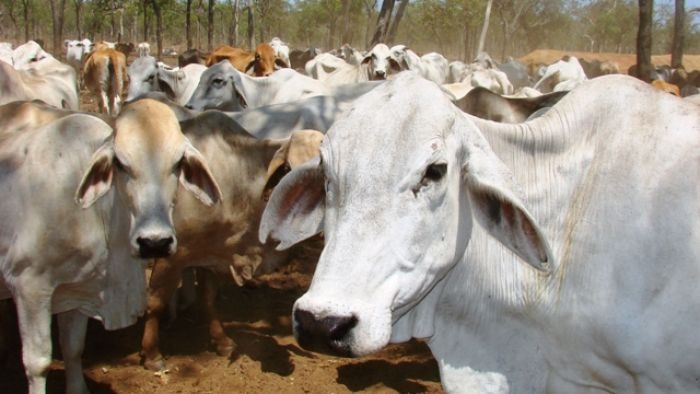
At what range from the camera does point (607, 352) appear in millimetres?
2252

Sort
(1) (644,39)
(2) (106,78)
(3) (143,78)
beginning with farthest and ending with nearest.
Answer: (2) (106,78) < (3) (143,78) < (1) (644,39)

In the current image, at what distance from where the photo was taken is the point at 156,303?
4.86 meters

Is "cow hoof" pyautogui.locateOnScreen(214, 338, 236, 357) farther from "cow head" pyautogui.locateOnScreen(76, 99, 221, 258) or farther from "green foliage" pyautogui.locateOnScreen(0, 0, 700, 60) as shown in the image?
"green foliage" pyautogui.locateOnScreen(0, 0, 700, 60)

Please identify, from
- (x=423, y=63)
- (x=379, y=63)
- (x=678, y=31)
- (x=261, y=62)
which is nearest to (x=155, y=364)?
(x=379, y=63)

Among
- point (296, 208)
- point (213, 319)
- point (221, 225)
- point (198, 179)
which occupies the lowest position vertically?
point (213, 319)

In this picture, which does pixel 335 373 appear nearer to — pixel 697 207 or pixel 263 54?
pixel 697 207

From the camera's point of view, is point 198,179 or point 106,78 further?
point 106,78

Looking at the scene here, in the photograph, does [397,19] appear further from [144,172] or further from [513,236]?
[513,236]

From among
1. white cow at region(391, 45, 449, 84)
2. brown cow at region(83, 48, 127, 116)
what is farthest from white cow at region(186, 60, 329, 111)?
brown cow at region(83, 48, 127, 116)

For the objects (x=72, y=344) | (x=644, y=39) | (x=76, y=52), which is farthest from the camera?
(x=76, y=52)

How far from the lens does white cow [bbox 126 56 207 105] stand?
1055 centimetres

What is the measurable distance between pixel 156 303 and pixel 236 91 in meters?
3.93

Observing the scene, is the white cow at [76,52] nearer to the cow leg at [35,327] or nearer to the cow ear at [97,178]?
the cow leg at [35,327]

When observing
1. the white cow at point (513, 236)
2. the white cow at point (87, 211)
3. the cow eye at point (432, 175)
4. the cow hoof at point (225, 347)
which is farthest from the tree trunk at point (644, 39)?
the cow eye at point (432, 175)
